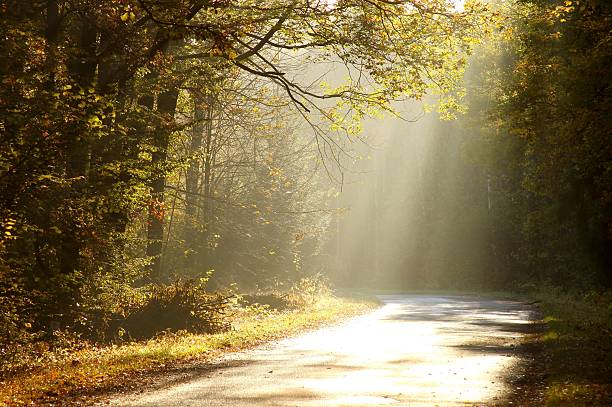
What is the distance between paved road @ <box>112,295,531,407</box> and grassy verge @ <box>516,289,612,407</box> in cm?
82

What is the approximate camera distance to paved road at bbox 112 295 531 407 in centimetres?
1074

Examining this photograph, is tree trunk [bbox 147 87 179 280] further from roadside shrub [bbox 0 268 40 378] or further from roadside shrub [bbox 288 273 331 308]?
roadside shrub [bbox 288 273 331 308]

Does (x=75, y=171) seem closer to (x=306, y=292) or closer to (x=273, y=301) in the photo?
(x=273, y=301)

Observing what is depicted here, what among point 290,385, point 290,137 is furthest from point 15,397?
point 290,137

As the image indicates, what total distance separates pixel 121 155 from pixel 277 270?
80.9 feet

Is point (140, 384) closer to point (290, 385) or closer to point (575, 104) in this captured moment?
point (290, 385)

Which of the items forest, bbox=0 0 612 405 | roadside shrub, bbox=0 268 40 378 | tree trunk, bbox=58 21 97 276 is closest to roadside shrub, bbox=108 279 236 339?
forest, bbox=0 0 612 405

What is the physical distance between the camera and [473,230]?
69.4 m

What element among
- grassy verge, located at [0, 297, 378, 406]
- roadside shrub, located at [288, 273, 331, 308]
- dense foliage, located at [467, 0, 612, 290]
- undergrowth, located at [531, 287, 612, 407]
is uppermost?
dense foliage, located at [467, 0, 612, 290]

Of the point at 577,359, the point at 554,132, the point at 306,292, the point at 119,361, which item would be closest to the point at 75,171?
the point at 119,361

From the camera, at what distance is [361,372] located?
538 inches

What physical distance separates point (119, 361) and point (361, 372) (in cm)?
433

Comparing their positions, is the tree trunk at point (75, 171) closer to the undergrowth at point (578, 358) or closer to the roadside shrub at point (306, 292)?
the undergrowth at point (578, 358)

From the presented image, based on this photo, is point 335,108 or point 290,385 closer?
point 290,385
